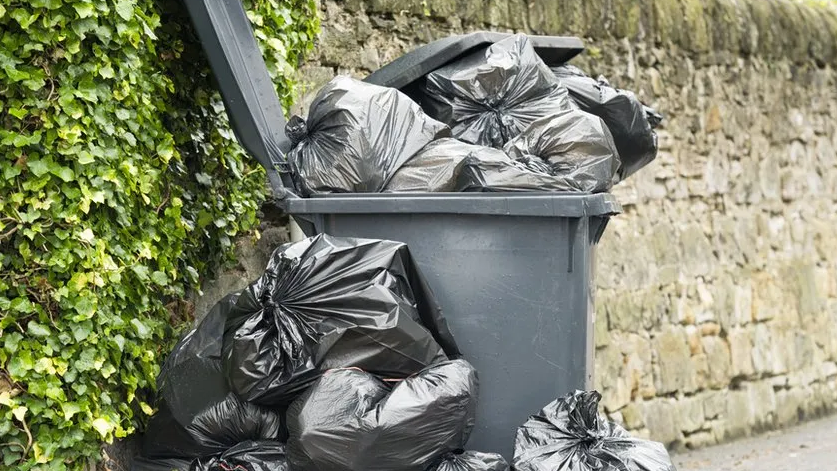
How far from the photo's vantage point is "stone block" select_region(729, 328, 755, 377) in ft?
25.3

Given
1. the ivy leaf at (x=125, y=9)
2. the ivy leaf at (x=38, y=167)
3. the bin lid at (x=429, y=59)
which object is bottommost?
the bin lid at (x=429, y=59)

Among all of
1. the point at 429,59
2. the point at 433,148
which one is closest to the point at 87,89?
the point at 433,148

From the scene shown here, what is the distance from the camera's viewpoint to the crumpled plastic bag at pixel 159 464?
360 centimetres

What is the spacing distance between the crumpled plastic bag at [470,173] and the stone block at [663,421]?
11.9ft

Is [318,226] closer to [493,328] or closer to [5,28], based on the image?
[493,328]

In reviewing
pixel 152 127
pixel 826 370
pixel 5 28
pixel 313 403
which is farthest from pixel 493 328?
pixel 826 370

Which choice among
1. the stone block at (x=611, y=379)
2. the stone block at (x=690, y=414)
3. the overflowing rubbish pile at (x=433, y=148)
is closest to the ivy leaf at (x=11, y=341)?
the overflowing rubbish pile at (x=433, y=148)

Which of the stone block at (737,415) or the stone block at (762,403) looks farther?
the stone block at (762,403)

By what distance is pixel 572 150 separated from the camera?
12.4 feet

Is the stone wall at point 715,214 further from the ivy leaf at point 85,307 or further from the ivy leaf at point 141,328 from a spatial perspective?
the ivy leaf at point 85,307

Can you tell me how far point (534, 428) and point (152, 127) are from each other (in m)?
1.48

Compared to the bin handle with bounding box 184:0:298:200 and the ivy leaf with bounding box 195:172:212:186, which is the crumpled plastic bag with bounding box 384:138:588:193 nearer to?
the bin handle with bounding box 184:0:298:200

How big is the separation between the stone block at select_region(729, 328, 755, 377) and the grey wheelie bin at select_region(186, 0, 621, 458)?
14.3ft

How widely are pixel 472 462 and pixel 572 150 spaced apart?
3.57 ft
